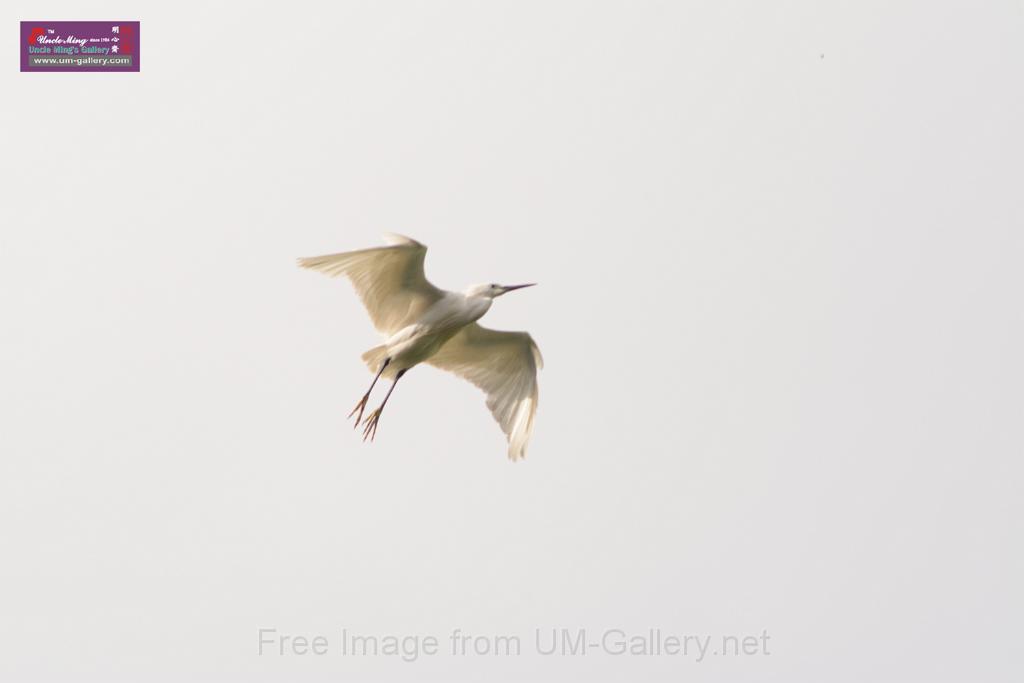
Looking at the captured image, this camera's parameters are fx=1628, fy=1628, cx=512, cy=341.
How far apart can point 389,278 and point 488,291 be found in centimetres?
105

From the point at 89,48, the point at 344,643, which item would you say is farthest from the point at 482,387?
the point at 89,48

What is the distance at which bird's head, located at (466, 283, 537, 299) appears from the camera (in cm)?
1669

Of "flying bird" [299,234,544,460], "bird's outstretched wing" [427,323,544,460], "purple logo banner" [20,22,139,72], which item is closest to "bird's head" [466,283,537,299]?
"flying bird" [299,234,544,460]

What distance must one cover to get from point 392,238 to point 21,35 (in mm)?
8954

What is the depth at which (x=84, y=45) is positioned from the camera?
22.9 m

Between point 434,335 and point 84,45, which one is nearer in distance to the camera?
point 434,335

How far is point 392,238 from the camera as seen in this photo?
1591 cm

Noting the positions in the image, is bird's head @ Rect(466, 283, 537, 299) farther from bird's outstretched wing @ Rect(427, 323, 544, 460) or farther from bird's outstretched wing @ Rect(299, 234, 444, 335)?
bird's outstretched wing @ Rect(427, 323, 544, 460)

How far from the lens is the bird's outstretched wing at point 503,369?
57.3ft

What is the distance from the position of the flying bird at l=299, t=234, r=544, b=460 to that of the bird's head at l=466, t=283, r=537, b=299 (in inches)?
0.4

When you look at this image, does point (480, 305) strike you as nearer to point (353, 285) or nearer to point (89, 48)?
point (353, 285)

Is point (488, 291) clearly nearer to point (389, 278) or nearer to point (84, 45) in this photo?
point (389, 278)

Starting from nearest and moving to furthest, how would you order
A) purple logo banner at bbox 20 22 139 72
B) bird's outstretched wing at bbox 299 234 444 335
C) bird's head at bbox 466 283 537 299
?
1. bird's outstretched wing at bbox 299 234 444 335
2. bird's head at bbox 466 283 537 299
3. purple logo banner at bbox 20 22 139 72

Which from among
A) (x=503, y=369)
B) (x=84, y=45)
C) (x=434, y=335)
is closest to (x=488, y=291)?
(x=434, y=335)
